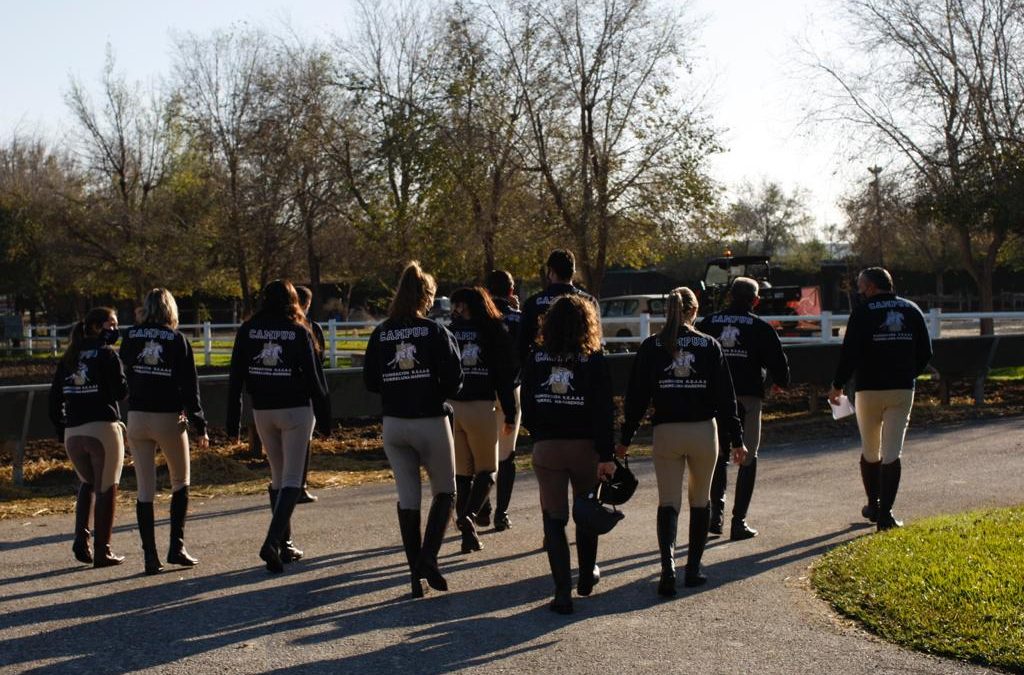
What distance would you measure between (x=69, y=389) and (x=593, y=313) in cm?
375

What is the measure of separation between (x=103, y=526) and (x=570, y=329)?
362 centimetres

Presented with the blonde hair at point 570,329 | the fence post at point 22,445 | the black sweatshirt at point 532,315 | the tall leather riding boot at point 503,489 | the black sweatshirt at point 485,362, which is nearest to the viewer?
the blonde hair at point 570,329

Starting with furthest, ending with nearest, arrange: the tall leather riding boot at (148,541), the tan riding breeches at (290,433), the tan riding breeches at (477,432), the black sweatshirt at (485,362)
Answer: the tan riding breeches at (477,432), the black sweatshirt at (485,362), the tall leather riding boot at (148,541), the tan riding breeches at (290,433)

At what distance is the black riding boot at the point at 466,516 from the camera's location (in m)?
8.38

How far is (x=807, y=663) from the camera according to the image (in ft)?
18.6

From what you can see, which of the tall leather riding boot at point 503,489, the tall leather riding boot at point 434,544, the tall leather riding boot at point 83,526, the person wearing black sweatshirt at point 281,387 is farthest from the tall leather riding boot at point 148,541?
the tall leather riding boot at point 503,489

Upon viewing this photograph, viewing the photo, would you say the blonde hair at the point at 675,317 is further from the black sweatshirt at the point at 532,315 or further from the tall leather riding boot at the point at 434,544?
the tall leather riding boot at the point at 434,544

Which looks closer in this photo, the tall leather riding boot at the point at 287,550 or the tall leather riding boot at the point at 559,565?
the tall leather riding boot at the point at 559,565

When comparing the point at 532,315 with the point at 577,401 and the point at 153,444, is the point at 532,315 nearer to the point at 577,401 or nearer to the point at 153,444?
the point at 577,401

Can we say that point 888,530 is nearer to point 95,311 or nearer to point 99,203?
point 95,311

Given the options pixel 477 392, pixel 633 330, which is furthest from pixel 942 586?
pixel 633 330

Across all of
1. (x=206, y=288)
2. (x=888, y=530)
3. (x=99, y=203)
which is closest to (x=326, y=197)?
(x=206, y=288)

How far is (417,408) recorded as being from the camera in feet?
23.1

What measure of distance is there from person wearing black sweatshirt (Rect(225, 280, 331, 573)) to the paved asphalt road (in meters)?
0.54
